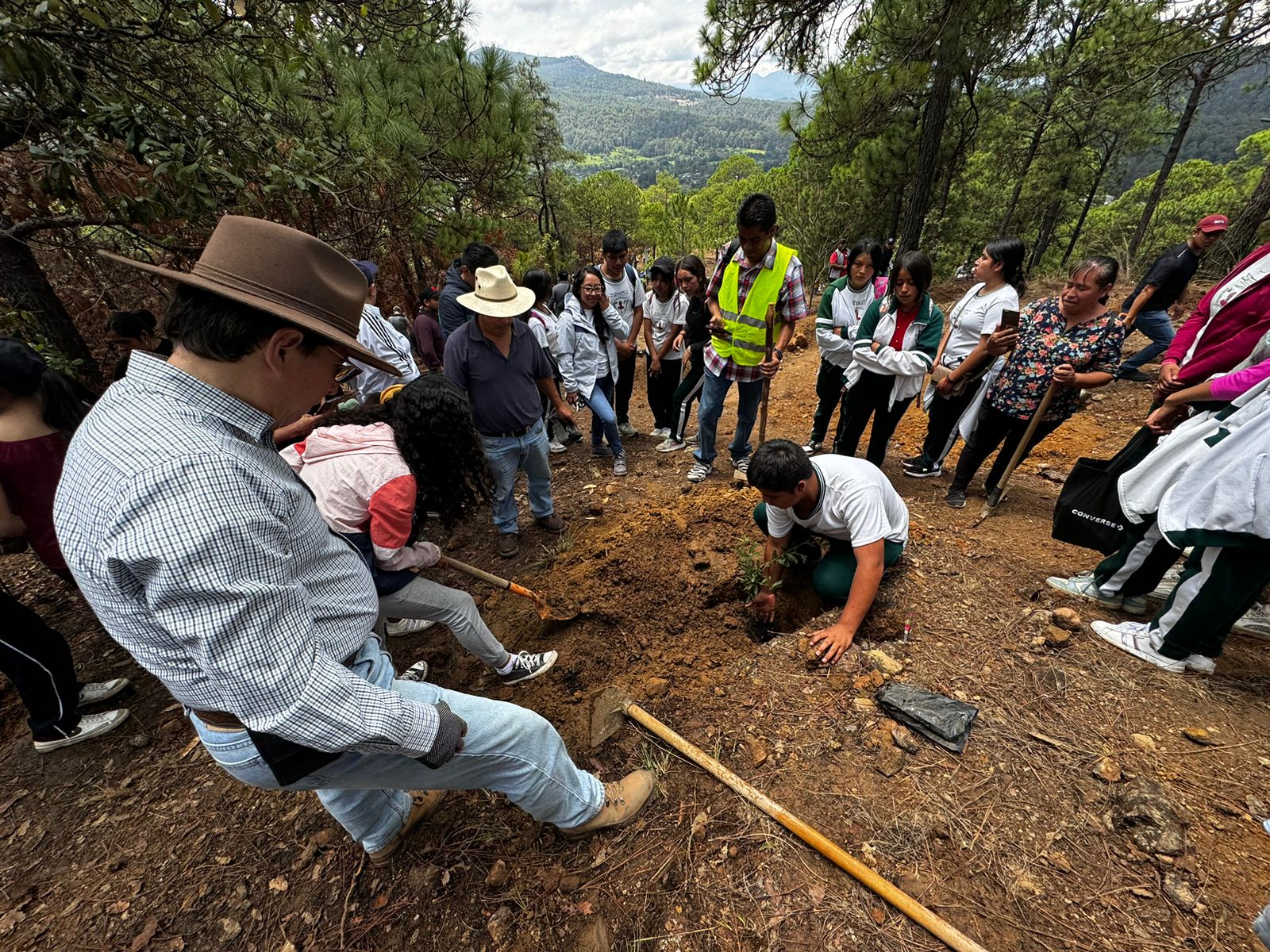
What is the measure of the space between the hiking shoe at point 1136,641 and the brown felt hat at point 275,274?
10.4ft

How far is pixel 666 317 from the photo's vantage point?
5.19 metres

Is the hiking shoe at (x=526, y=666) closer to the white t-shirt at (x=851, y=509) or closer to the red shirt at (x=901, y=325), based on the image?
the white t-shirt at (x=851, y=509)

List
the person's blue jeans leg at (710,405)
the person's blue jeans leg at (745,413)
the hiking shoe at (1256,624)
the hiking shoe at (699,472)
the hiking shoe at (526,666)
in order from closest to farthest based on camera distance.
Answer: the hiking shoe at (1256,624) < the hiking shoe at (526,666) < the person's blue jeans leg at (745,413) < the person's blue jeans leg at (710,405) < the hiking shoe at (699,472)

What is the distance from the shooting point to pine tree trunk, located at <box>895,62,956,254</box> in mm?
5789

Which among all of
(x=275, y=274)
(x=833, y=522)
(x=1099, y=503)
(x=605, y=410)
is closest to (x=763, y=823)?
(x=833, y=522)

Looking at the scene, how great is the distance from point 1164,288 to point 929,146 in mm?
3099

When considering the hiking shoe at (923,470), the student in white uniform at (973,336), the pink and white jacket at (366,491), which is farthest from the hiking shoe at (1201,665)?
the pink and white jacket at (366,491)

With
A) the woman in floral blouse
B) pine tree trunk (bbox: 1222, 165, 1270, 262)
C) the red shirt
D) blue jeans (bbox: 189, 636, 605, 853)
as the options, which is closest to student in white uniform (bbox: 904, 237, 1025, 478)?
the woman in floral blouse

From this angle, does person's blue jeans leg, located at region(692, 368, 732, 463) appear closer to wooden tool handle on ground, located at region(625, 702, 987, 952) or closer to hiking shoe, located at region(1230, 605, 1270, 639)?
wooden tool handle on ground, located at region(625, 702, 987, 952)

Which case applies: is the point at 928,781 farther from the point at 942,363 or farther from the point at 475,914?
the point at 942,363

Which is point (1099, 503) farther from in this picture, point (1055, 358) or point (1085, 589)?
point (1055, 358)

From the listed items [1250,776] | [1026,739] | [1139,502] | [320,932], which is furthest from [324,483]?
[1139,502]

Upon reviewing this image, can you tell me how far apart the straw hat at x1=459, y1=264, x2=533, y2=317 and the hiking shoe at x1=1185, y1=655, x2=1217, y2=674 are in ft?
12.3

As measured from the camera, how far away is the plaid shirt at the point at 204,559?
3.05 feet
